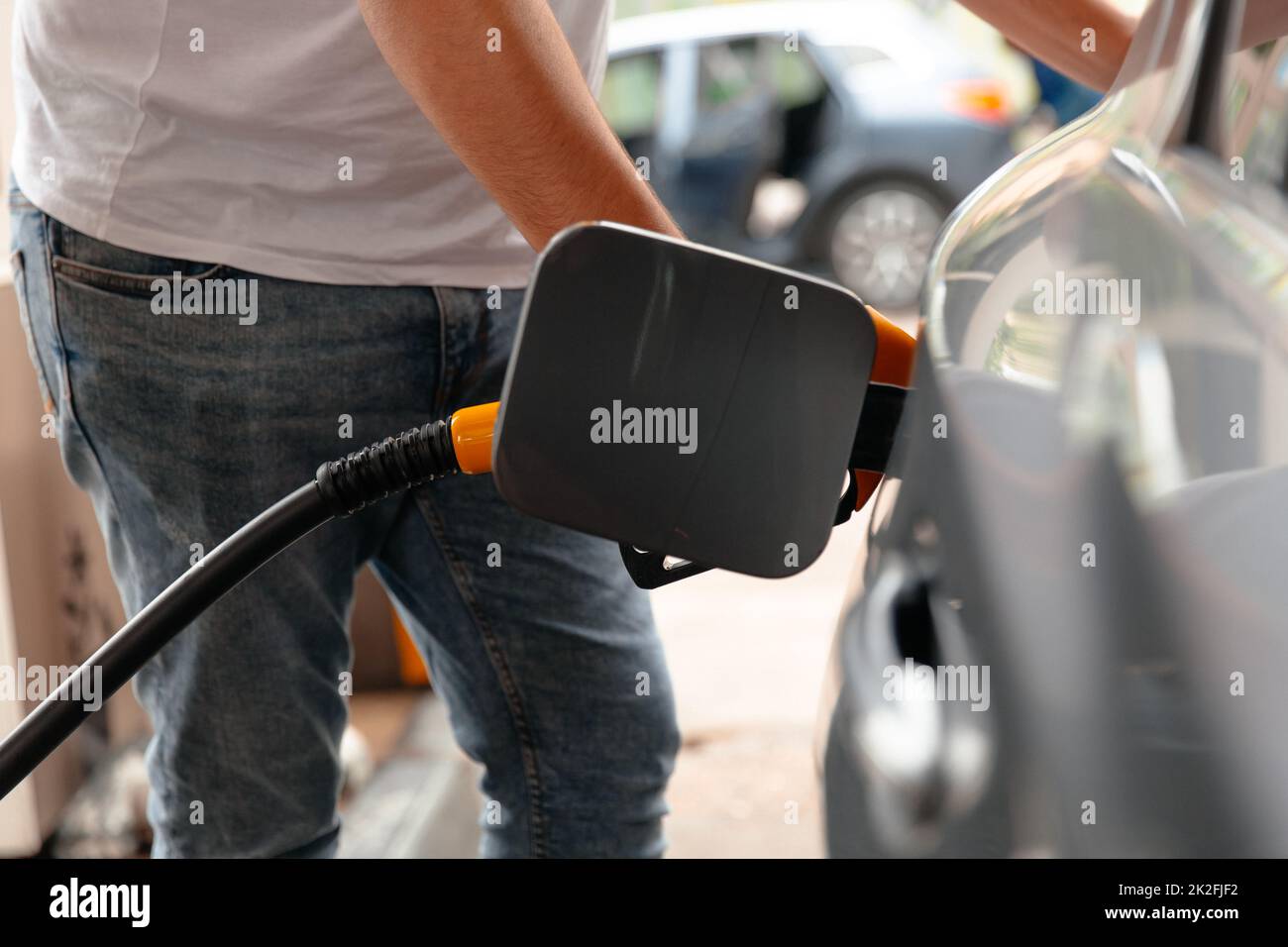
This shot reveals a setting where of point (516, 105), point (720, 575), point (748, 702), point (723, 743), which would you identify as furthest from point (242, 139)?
point (720, 575)

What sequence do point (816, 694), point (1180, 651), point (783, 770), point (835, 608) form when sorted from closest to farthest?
point (1180, 651), point (783, 770), point (816, 694), point (835, 608)

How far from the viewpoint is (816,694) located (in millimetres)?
2652

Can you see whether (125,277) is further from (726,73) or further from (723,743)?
(726,73)

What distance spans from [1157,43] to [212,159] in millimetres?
587

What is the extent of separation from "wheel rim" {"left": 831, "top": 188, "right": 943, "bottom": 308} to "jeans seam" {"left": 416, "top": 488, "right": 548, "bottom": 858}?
4.22 m

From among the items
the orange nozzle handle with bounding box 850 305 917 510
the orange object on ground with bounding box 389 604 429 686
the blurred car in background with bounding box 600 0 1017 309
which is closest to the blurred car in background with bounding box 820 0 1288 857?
the orange nozzle handle with bounding box 850 305 917 510

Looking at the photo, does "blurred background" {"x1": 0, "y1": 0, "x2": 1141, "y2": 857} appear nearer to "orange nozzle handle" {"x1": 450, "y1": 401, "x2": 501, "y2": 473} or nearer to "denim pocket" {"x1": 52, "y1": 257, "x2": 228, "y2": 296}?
"orange nozzle handle" {"x1": 450, "y1": 401, "x2": 501, "y2": 473}

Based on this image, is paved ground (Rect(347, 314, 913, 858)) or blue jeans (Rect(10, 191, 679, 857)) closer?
blue jeans (Rect(10, 191, 679, 857))

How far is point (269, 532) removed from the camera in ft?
2.16

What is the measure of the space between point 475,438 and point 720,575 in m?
2.71

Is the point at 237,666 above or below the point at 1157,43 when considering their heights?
below

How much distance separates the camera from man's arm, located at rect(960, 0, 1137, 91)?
3.23 feet

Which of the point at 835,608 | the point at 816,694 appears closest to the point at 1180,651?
the point at 816,694
